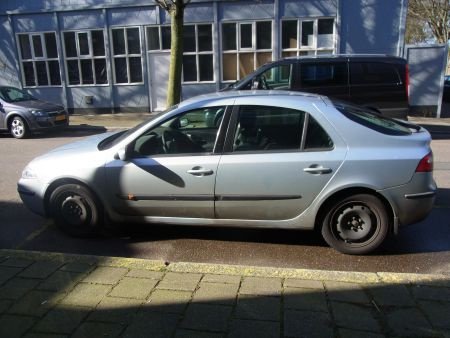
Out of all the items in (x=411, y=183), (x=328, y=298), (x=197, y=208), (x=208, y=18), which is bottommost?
(x=328, y=298)

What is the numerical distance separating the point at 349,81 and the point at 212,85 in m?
7.26

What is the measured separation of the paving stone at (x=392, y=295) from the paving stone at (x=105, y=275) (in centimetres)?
196

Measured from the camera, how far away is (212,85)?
16.7m

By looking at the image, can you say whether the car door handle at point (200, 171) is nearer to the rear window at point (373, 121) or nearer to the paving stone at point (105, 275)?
the paving stone at point (105, 275)

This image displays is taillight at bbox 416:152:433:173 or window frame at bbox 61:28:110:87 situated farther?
window frame at bbox 61:28:110:87

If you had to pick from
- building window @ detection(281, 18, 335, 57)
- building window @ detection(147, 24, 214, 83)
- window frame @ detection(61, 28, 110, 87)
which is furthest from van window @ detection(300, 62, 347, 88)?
window frame @ detection(61, 28, 110, 87)

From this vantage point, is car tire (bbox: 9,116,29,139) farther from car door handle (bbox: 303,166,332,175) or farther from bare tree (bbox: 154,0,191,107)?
car door handle (bbox: 303,166,332,175)

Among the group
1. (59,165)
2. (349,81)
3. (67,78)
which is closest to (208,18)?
(67,78)

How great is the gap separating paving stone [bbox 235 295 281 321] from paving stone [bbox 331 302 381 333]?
40cm

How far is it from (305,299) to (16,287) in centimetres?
221

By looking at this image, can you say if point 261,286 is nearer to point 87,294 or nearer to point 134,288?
point 134,288

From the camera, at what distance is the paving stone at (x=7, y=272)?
3.59 meters

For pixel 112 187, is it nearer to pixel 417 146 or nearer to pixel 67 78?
pixel 417 146

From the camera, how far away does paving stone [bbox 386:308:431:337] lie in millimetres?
2818
